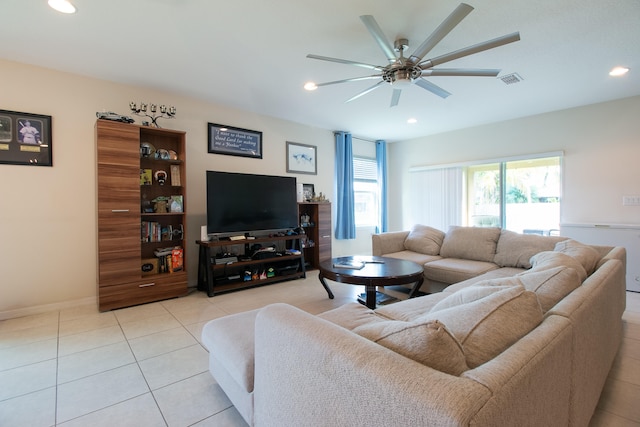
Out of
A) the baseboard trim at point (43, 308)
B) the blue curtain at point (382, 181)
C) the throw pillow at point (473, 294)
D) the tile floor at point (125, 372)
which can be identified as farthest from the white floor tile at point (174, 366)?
the blue curtain at point (382, 181)

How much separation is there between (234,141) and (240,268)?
181cm

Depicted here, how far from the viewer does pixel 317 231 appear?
4.89 m

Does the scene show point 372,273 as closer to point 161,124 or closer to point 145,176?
point 145,176

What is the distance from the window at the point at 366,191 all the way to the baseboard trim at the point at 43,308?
441cm

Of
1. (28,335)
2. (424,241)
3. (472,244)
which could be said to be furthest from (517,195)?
(28,335)

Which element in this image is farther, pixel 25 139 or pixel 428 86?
pixel 25 139

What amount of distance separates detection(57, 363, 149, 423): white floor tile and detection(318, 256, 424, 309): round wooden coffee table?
1633mm

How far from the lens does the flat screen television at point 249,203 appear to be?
12.1 feet

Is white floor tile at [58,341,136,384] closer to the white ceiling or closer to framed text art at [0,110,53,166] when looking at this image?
framed text art at [0,110,53,166]

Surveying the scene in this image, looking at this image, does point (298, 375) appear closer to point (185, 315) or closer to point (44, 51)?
point (185, 315)

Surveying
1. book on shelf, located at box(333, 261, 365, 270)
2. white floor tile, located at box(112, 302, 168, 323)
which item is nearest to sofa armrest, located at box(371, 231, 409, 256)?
book on shelf, located at box(333, 261, 365, 270)

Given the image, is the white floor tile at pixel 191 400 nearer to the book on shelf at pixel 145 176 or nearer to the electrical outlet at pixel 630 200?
the book on shelf at pixel 145 176

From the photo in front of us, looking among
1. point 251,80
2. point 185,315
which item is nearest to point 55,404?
point 185,315

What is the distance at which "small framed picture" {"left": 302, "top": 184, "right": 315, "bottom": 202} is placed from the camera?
5.03m
